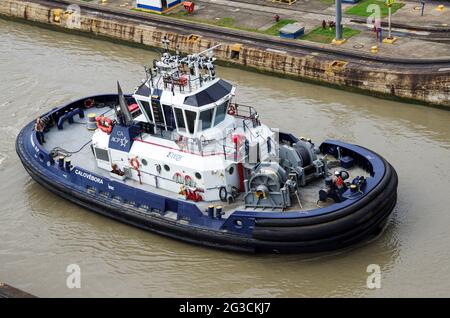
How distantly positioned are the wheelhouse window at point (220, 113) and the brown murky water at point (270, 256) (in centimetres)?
325

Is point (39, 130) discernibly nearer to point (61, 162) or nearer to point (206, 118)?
point (61, 162)

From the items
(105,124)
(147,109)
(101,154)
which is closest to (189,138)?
(147,109)

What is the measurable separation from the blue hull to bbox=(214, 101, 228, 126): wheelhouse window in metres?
2.12

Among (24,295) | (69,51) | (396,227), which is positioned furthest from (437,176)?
(69,51)

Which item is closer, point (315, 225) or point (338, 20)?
point (315, 225)

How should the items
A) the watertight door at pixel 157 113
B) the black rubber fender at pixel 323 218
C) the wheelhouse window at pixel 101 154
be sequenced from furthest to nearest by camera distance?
the wheelhouse window at pixel 101 154
the watertight door at pixel 157 113
the black rubber fender at pixel 323 218

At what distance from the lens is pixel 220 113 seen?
70.0ft

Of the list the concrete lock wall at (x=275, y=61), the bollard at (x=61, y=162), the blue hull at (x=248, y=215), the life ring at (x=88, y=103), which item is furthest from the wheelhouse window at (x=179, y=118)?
the concrete lock wall at (x=275, y=61)

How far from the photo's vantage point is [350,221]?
19422 millimetres

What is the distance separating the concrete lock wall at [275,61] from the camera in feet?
92.5

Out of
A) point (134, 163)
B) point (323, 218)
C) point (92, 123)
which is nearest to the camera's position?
point (323, 218)

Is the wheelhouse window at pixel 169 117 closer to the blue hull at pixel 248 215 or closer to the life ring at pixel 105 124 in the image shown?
the life ring at pixel 105 124

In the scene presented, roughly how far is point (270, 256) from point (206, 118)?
150 inches

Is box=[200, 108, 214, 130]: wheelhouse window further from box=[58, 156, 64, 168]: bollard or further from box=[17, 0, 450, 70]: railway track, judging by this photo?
box=[17, 0, 450, 70]: railway track
